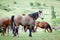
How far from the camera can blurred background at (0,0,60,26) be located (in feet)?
9.67

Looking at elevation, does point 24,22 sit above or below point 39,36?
above

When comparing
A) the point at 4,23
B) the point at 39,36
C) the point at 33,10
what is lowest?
the point at 39,36

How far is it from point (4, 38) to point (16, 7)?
52 cm

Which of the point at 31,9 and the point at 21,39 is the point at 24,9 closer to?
the point at 31,9

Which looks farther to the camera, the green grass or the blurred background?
the blurred background

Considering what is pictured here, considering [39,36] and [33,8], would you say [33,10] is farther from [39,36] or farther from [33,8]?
[39,36]

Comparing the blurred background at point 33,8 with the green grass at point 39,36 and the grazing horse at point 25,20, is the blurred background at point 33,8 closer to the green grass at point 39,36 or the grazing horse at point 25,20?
the grazing horse at point 25,20

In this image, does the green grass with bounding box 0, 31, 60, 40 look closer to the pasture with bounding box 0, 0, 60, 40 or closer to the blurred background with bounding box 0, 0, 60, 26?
the pasture with bounding box 0, 0, 60, 40

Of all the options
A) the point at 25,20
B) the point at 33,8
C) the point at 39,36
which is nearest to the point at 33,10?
the point at 33,8

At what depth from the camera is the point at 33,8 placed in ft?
9.86

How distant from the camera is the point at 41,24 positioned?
2.95 m

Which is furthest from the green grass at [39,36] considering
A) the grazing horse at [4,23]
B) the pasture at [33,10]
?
the grazing horse at [4,23]

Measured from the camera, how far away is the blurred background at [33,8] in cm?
295

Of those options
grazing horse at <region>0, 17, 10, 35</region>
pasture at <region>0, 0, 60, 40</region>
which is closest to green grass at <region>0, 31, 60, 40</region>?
pasture at <region>0, 0, 60, 40</region>
